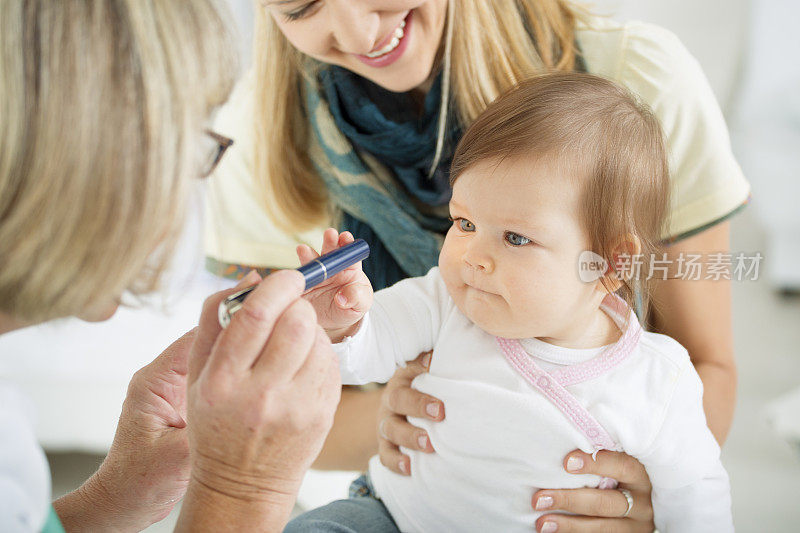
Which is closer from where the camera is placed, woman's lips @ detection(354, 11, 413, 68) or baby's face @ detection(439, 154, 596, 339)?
baby's face @ detection(439, 154, 596, 339)

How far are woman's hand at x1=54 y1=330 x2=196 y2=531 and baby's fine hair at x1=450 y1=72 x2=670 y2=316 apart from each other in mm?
461

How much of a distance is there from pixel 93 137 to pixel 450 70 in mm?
712

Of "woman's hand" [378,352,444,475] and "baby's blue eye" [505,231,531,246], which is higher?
"baby's blue eye" [505,231,531,246]

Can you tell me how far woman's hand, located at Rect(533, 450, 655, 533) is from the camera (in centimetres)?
93

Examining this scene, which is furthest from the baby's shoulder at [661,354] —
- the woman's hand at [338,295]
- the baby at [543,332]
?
the woman's hand at [338,295]

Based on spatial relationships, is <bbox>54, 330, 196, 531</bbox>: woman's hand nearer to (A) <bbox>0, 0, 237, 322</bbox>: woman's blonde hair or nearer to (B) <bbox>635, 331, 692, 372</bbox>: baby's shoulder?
(A) <bbox>0, 0, 237, 322</bbox>: woman's blonde hair

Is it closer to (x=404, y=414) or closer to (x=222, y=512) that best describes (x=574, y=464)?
(x=404, y=414)

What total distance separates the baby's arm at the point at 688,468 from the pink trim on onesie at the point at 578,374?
0.06 m

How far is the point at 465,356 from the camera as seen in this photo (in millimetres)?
963

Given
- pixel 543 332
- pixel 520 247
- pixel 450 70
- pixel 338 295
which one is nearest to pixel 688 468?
pixel 543 332

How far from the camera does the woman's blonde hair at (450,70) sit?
46.2 inches

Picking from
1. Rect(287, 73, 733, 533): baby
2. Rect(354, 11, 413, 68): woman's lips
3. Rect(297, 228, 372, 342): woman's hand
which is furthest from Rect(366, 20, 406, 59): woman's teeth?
Rect(297, 228, 372, 342): woman's hand

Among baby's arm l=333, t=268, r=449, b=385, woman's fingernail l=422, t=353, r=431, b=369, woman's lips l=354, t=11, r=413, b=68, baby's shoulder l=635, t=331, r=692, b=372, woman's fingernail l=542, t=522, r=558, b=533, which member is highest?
woman's lips l=354, t=11, r=413, b=68

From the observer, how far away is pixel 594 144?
87 cm
